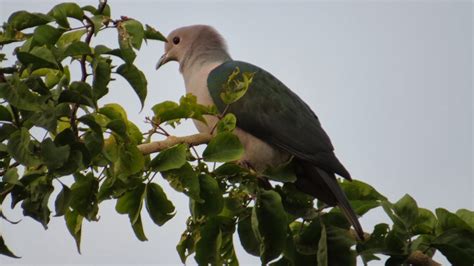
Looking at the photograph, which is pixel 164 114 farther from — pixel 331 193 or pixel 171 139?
pixel 331 193

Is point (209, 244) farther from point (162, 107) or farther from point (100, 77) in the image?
point (100, 77)

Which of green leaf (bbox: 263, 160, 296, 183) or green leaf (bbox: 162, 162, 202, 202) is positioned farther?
green leaf (bbox: 263, 160, 296, 183)

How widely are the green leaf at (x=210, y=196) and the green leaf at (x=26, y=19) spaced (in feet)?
2.91

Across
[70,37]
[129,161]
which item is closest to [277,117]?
[129,161]

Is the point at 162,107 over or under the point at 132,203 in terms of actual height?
over

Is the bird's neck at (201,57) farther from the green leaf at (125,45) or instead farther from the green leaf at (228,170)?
the green leaf at (125,45)

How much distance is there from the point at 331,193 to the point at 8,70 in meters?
1.90

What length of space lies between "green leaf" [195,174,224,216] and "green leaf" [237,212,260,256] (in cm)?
26

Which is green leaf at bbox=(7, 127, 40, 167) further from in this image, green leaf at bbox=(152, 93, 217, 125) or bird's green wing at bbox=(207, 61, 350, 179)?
bird's green wing at bbox=(207, 61, 350, 179)

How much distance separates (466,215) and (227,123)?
4.23 ft

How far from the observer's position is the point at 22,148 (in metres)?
2.53

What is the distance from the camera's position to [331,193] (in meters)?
3.84

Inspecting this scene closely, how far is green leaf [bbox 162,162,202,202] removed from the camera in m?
2.84

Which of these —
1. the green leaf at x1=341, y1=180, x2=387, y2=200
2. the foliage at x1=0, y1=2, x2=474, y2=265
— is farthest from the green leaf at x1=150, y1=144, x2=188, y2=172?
the green leaf at x1=341, y1=180, x2=387, y2=200
